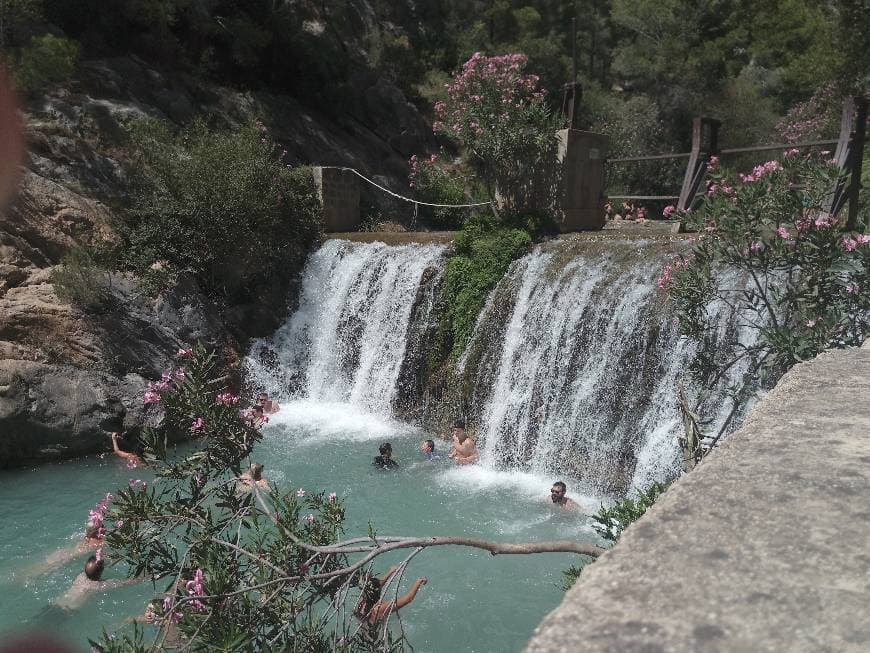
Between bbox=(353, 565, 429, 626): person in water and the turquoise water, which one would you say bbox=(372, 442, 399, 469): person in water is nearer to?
the turquoise water

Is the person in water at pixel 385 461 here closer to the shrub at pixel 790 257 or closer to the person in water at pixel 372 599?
the shrub at pixel 790 257

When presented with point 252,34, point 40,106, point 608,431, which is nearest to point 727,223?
point 608,431

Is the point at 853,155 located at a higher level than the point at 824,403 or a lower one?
higher

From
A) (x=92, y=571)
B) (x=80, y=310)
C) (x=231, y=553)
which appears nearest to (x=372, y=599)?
(x=231, y=553)

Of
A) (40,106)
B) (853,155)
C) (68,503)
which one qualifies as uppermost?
(40,106)

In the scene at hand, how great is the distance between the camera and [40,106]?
39.7ft

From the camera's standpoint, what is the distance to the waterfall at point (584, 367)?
7.38 m

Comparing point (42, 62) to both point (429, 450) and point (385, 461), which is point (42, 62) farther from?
point (429, 450)

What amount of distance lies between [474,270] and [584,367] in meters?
2.64

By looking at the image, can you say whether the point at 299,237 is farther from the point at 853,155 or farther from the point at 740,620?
the point at 740,620

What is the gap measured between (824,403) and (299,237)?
11878 mm

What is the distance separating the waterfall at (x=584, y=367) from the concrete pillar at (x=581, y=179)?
1.30 m

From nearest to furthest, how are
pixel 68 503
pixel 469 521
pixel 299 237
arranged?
pixel 469 521
pixel 68 503
pixel 299 237

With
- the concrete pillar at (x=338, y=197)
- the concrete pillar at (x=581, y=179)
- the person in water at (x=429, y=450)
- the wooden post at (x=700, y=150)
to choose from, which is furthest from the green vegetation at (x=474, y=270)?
the concrete pillar at (x=338, y=197)
